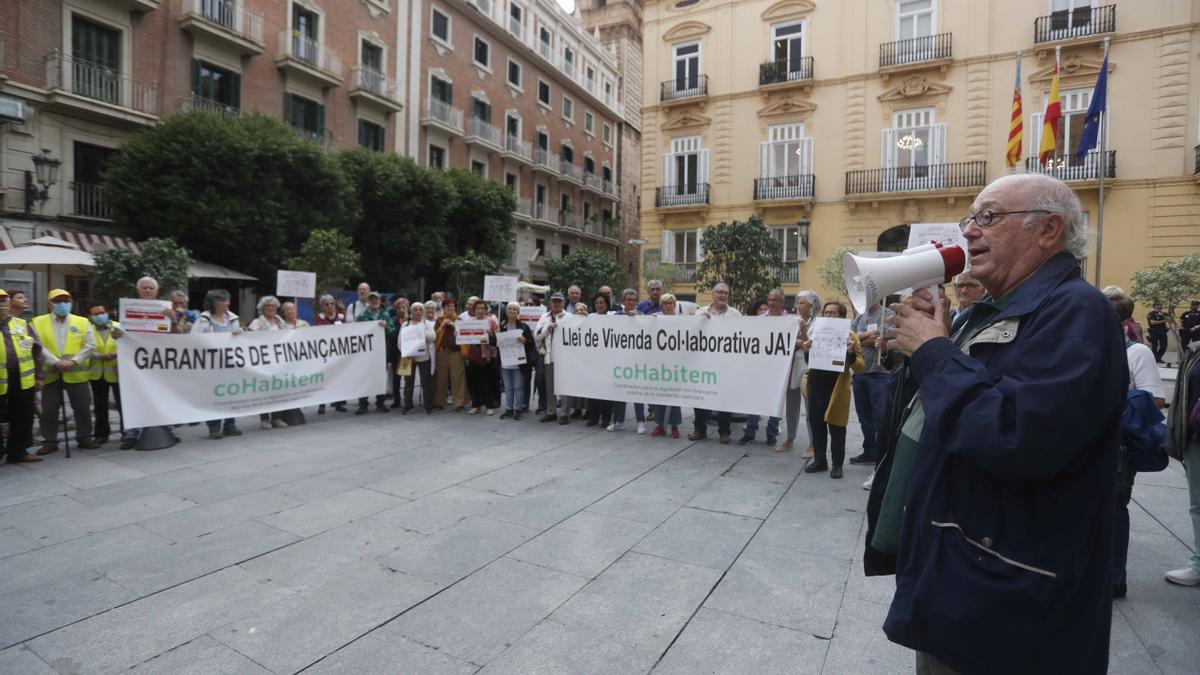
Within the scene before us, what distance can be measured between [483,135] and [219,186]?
16.7 metres

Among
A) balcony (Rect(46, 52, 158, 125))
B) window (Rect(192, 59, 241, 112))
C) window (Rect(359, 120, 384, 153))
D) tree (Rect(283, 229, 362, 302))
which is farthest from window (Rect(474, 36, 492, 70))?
tree (Rect(283, 229, 362, 302))

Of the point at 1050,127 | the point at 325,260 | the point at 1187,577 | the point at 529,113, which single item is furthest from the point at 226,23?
the point at 1187,577

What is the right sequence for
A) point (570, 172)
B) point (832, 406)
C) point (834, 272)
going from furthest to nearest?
point (570, 172) → point (834, 272) → point (832, 406)

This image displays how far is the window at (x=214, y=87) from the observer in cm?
2144

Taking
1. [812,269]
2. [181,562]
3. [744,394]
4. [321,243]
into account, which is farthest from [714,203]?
[181,562]

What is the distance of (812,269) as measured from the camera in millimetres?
25500

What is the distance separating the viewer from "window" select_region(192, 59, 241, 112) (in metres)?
21.4

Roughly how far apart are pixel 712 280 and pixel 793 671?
1941 cm

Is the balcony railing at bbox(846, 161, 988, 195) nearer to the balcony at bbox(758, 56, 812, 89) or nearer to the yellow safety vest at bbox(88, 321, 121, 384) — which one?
the balcony at bbox(758, 56, 812, 89)

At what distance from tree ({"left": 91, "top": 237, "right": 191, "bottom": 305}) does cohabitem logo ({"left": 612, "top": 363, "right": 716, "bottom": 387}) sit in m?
10.2

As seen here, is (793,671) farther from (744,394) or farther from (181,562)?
(744,394)

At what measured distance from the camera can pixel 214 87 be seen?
22203 millimetres

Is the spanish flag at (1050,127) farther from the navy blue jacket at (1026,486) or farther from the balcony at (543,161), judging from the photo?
the balcony at (543,161)

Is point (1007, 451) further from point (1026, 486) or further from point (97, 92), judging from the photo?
point (97, 92)
